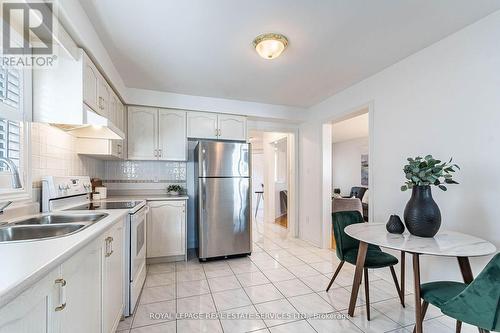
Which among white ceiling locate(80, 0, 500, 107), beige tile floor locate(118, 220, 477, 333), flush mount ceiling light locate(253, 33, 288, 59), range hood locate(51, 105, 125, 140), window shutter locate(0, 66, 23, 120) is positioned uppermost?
white ceiling locate(80, 0, 500, 107)

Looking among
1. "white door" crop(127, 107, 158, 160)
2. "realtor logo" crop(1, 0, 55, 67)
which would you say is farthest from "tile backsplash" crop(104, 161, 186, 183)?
"realtor logo" crop(1, 0, 55, 67)

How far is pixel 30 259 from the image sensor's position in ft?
2.76

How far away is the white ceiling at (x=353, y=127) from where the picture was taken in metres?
4.95

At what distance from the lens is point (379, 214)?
265cm

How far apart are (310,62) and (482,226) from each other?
203cm

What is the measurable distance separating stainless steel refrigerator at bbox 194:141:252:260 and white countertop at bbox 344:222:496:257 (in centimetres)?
168

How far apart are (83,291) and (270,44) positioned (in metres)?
2.13

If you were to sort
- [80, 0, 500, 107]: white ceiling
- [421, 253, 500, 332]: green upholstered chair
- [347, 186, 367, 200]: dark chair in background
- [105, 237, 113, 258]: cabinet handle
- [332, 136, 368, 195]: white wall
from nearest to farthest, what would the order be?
[421, 253, 500, 332]: green upholstered chair
[105, 237, 113, 258]: cabinet handle
[80, 0, 500, 107]: white ceiling
[347, 186, 367, 200]: dark chair in background
[332, 136, 368, 195]: white wall

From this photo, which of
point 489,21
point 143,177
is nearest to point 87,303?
point 143,177

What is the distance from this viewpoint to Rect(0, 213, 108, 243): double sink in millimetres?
1292

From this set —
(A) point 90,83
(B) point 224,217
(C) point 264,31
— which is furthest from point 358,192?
(A) point 90,83

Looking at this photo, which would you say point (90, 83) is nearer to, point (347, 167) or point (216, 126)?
point (216, 126)

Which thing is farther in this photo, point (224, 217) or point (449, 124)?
point (224, 217)

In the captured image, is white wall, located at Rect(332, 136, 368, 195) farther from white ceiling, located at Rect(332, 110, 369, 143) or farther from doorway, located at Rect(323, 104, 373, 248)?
white ceiling, located at Rect(332, 110, 369, 143)
